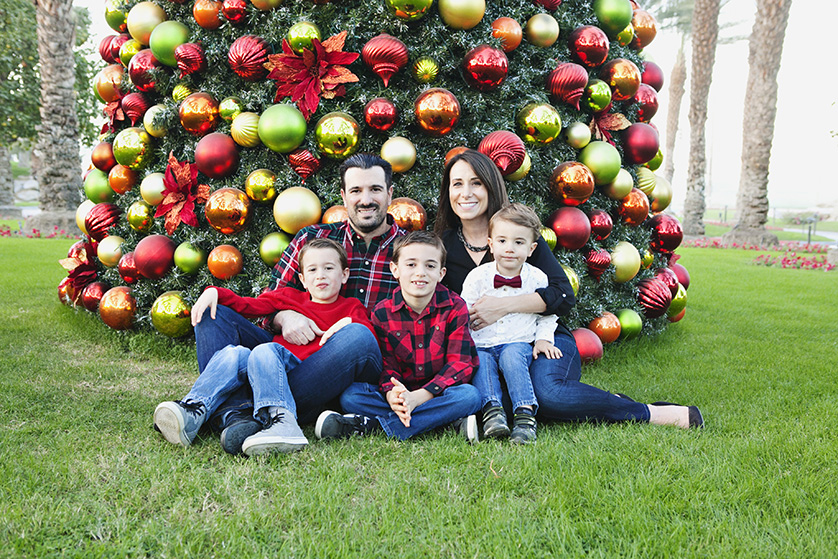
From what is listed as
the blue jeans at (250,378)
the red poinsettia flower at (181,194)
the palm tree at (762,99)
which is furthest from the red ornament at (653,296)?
the palm tree at (762,99)

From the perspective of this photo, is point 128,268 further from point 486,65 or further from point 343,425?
point 486,65

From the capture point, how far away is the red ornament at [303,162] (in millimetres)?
4141

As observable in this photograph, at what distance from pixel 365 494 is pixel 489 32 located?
3.38m

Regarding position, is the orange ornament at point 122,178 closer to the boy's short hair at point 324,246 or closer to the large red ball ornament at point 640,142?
the boy's short hair at point 324,246

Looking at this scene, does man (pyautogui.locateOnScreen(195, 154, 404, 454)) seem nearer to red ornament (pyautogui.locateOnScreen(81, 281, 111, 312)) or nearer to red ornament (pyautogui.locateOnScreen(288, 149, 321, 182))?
red ornament (pyautogui.locateOnScreen(288, 149, 321, 182))

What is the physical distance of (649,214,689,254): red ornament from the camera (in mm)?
5051

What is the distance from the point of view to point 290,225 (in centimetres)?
404

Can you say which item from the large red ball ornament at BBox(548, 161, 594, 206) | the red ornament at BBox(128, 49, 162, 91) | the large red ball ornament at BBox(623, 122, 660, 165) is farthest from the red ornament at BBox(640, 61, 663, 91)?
the red ornament at BBox(128, 49, 162, 91)

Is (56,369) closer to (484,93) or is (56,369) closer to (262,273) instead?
(262,273)

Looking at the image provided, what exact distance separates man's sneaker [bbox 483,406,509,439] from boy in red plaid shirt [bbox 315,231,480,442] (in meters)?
0.07

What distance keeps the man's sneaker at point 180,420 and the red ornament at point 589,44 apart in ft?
12.3

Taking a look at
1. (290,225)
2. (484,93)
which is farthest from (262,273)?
(484,93)

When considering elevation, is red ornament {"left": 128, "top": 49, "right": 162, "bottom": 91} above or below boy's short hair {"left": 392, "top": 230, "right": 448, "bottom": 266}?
above

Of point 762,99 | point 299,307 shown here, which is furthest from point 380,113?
point 762,99
